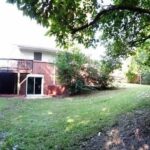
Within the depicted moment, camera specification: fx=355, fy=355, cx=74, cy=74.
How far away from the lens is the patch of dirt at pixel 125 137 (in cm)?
934

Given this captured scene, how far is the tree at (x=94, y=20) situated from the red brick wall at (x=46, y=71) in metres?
19.2

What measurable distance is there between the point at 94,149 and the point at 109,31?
387 cm

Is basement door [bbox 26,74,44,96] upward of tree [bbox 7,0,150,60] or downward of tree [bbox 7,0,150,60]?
downward

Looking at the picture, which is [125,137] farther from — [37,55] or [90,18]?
[37,55]

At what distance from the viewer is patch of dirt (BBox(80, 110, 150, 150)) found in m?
9.34

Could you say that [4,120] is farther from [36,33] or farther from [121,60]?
[36,33]

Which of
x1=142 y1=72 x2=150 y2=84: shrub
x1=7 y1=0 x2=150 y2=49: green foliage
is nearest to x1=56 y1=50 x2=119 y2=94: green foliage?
x1=142 y1=72 x2=150 y2=84: shrub

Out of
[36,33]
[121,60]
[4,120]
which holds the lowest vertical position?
[4,120]

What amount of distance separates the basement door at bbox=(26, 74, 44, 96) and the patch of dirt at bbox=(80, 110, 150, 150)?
19.4 meters

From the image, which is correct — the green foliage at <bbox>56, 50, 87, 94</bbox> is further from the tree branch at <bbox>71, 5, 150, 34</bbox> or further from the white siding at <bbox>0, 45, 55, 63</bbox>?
the tree branch at <bbox>71, 5, 150, 34</bbox>

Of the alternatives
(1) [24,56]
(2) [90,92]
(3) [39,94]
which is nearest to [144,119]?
(2) [90,92]

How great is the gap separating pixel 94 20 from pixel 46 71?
21.5 meters

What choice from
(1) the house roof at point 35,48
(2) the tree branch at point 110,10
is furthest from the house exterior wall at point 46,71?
(2) the tree branch at point 110,10

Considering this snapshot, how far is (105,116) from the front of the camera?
46.4ft
